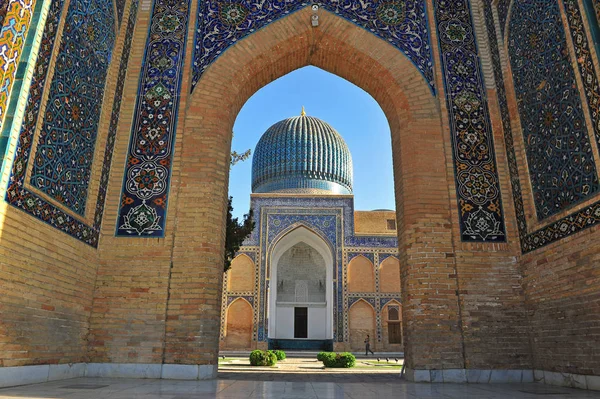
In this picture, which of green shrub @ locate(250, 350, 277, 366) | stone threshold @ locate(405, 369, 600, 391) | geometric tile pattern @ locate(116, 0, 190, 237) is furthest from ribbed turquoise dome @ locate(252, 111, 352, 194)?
stone threshold @ locate(405, 369, 600, 391)

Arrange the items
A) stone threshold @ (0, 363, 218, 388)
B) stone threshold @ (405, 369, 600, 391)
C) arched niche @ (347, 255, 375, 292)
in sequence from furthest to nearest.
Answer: arched niche @ (347, 255, 375, 292), stone threshold @ (405, 369, 600, 391), stone threshold @ (0, 363, 218, 388)

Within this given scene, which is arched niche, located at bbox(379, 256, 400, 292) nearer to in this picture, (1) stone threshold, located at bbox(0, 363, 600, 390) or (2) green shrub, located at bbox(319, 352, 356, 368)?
(2) green shrub, located at bbox(319, 352, 356, 368)

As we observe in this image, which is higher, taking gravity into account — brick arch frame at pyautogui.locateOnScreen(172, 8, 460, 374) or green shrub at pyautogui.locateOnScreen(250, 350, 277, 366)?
brick arch frame at pyautogui.locateOnScreen(172, 8, 460, 374)

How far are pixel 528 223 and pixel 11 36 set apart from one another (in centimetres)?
429

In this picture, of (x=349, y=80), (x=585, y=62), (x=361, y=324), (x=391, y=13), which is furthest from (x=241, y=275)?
(x=585, y=62)

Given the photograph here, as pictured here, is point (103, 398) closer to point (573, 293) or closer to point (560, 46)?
point (573, 293)

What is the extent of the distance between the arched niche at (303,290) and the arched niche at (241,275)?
2.67 ft

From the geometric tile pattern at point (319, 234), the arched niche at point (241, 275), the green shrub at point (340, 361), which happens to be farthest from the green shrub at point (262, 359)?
the arched niche at point (241, 275)

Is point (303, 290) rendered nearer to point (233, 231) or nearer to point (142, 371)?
point (233, 231)

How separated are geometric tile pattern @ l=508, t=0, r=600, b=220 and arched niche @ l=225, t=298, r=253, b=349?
42.4ft

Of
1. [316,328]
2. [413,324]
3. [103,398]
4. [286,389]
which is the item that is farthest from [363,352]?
[103,398]

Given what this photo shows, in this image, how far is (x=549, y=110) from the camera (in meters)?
4.18

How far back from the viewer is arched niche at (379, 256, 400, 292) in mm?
16594

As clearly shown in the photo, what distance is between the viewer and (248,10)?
5.41 m
